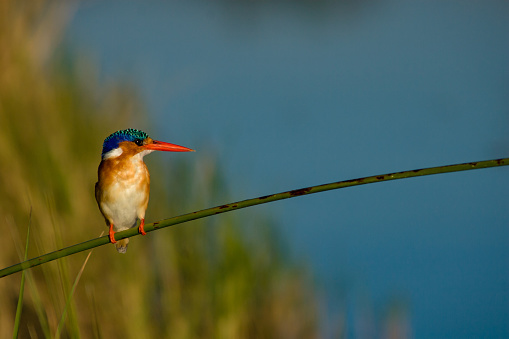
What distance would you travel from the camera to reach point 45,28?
101 inches

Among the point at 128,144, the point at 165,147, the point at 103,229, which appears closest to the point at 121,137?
the point at 128,144

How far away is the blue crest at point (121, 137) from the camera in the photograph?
868 mm

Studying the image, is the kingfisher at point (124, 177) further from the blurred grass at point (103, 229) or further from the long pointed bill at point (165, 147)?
the blurred grass at point (103, 229)

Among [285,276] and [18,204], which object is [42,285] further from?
[285,276]

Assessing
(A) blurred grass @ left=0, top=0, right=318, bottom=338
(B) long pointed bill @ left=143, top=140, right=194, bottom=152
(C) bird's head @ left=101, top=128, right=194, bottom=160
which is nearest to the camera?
(B) long pointed bill @ left=143, top=140, right=194, bottom=152

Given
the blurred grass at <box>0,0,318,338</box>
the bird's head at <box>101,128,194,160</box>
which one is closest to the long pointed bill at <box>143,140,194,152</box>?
the bird's head at <box>101,128,194,160</box>

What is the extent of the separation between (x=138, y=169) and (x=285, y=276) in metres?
1.62

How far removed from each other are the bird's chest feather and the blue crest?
0.9 inches

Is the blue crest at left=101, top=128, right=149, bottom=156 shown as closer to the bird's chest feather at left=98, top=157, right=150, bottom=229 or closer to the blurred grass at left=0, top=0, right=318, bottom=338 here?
the bird's chest feather at left=98, top=157, right=150, bottom=229

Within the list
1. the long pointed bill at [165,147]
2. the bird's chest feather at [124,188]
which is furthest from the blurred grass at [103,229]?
the long pointed bill at [165,147]

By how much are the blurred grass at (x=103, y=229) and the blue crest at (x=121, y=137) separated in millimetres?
475

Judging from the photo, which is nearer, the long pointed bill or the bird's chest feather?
the long pointed bill

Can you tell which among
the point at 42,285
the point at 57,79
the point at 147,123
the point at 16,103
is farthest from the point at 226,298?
the point at 57,79

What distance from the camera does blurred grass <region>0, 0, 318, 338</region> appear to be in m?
1.83
